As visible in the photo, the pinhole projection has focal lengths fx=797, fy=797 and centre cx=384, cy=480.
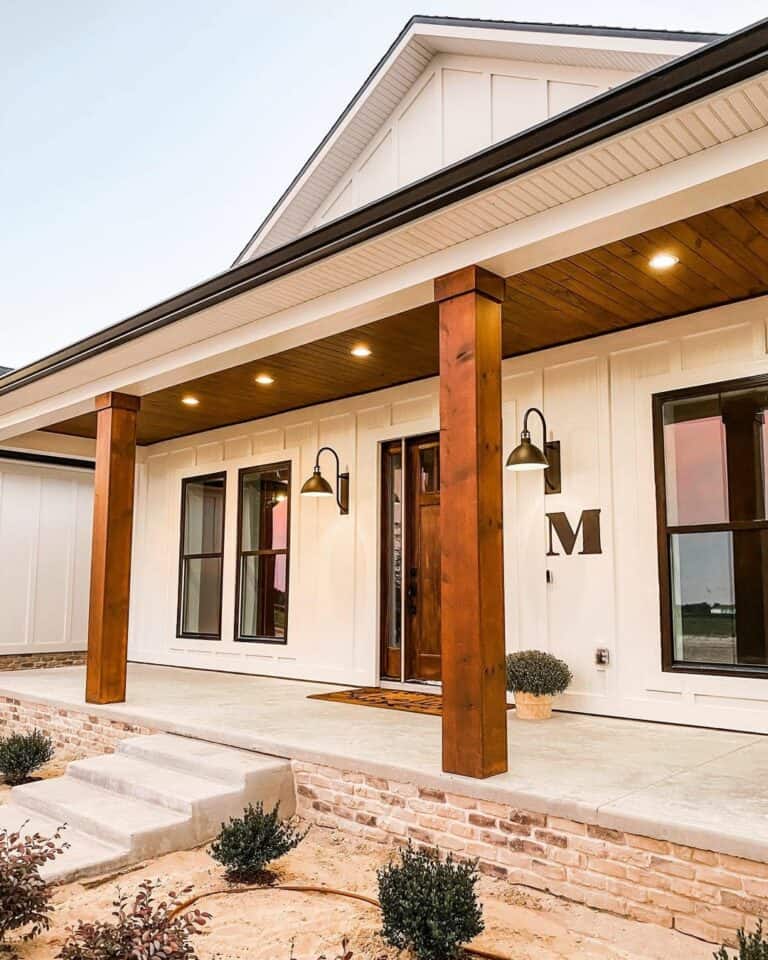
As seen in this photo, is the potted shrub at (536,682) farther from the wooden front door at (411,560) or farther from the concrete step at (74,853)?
the concrete step at (74,853)

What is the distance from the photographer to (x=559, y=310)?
515cm

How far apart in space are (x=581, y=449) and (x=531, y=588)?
43.2 inches

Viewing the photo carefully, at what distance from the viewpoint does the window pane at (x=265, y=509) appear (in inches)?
324

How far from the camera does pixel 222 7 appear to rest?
1856 cm

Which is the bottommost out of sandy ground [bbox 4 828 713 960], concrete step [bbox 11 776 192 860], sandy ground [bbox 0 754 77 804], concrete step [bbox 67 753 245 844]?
sandy ground [bbox 0 754 77 804]

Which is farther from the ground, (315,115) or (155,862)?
(315,115)

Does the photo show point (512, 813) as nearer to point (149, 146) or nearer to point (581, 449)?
point (581, 449)

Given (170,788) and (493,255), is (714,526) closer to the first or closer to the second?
(493,255)

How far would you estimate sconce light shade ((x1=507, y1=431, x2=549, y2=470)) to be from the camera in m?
5.42

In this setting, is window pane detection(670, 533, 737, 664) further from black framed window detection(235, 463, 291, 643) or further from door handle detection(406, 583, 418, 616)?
black framed window detection(235, 463, 291, 643)

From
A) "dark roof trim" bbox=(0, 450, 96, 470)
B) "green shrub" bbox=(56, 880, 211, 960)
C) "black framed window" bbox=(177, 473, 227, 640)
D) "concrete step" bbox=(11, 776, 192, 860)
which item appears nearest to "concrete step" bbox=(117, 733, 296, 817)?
"concrete step" bbox=(11, 776, 192, 860)

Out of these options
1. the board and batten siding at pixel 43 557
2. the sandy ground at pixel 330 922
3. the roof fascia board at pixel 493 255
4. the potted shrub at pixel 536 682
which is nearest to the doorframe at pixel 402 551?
the potted shrub at pixel 536 682

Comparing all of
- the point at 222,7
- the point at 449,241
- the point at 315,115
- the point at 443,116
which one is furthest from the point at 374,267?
the point at 315,115

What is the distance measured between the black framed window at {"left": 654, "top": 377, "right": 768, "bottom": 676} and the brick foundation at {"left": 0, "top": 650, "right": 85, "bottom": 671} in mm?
7417
